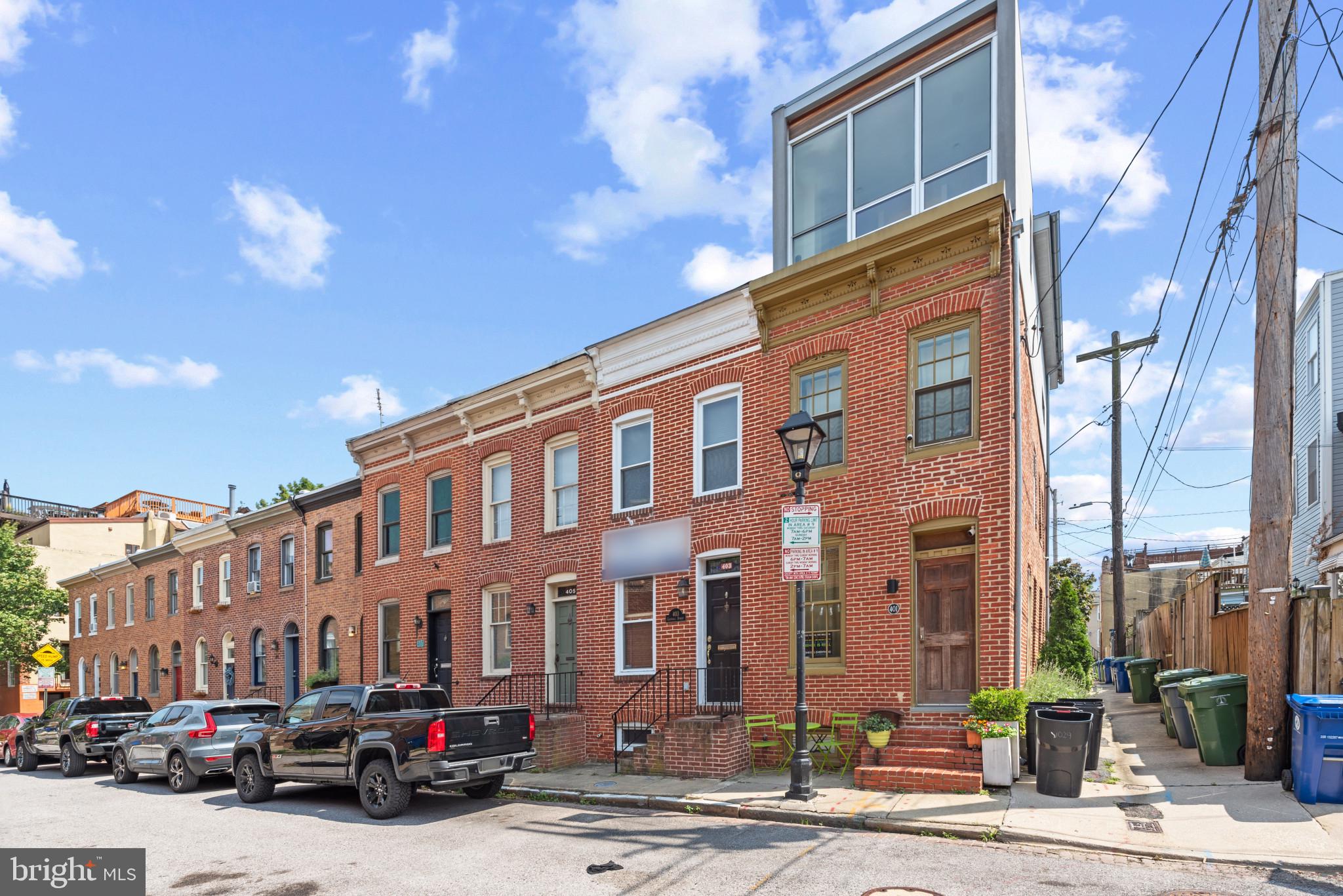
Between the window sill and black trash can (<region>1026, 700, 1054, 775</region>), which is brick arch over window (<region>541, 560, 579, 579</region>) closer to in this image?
the window sill

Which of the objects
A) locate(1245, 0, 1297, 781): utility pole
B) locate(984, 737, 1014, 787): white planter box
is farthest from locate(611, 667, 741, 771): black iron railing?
locate(1245, 0, 1297, 781): utility pole

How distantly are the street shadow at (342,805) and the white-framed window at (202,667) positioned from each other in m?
17.4

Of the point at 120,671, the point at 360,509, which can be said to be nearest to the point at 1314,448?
the point at 360,509

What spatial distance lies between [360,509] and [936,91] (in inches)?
683

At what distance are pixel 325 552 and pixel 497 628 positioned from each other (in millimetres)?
8537

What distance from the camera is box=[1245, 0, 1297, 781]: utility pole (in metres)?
10.2

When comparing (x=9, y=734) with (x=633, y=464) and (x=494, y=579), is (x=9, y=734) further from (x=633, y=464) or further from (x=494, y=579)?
(x=633, y=464)

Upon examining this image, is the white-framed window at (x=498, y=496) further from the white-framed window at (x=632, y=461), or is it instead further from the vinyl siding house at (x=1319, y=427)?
the vinyl siding house at (x=1319, y=427)

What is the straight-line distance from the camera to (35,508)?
5312 cm

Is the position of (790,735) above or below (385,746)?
below

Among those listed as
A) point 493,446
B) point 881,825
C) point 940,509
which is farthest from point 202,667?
point 881,825

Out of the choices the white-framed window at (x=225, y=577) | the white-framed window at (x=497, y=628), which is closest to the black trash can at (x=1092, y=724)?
the white-framed window at (x=497, y=628)

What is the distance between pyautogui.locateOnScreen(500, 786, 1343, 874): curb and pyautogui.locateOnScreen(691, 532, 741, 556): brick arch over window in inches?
168

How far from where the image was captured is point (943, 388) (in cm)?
1290
